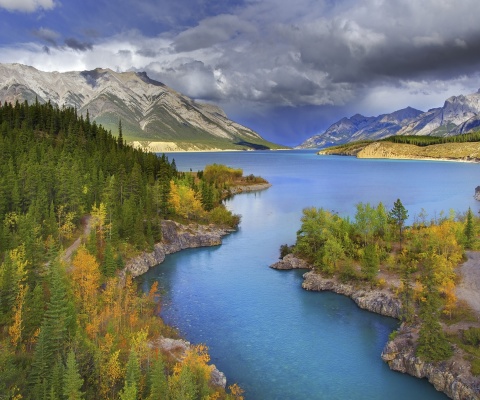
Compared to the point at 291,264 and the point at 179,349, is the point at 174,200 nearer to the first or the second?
the point at 291,264

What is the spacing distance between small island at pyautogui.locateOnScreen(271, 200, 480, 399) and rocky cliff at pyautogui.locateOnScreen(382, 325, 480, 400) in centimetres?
11

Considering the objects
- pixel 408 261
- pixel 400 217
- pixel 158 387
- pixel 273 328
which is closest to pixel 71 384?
pixel 158 387

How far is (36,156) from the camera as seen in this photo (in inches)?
4658

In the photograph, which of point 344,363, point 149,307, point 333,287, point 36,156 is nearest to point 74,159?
point 36,156

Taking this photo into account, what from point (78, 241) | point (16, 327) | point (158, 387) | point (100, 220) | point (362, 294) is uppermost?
point (100, 220)

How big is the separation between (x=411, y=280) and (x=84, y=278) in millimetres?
58464

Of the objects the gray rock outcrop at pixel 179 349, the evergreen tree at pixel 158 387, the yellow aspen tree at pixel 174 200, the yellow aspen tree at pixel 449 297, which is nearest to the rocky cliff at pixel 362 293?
the yellow aspen tree at pixel 449 297

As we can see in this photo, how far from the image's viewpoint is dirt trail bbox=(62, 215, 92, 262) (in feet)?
264

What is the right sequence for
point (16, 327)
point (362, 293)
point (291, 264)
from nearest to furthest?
point (16, 327) → point (362, 293) → point (291, 264)

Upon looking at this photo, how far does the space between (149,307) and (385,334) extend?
4023 centimetres

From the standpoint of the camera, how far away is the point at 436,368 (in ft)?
169

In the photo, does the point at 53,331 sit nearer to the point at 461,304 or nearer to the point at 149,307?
the point at 149,307

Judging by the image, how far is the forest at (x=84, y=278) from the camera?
4481 cm

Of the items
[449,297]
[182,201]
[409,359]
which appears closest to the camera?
[409,359]
